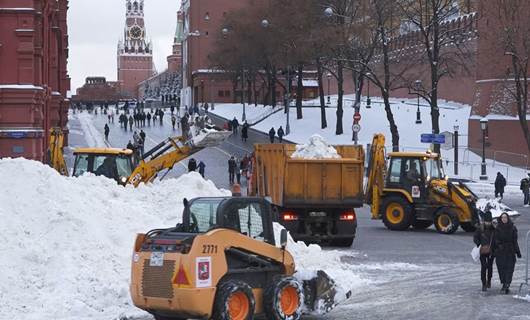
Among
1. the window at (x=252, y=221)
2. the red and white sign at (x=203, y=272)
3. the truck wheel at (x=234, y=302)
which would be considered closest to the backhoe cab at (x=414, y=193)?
the window at (x=252, y=221)

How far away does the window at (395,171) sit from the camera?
29.6 meters

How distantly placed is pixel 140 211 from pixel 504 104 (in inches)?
1589

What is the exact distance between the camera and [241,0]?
138 meters

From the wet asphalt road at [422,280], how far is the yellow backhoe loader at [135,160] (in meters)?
4.97

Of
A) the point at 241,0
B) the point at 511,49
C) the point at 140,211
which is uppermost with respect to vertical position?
the point at 241,0

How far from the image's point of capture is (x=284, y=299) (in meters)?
14.3

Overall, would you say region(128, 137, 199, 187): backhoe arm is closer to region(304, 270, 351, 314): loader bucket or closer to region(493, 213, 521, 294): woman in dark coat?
region(493, 213, 521, 294): woman in dark coat

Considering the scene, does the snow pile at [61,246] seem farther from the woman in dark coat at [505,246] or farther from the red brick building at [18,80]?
the red brick building at [18,80]

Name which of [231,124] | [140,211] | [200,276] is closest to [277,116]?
[231,124]

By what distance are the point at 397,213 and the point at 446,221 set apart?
171 cm

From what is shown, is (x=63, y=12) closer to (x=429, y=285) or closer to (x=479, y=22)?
(x=479, y=22)

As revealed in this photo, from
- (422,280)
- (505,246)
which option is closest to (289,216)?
(422,280)

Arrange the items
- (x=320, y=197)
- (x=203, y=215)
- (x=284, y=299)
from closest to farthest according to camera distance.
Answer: (x=203, y=215), (x=284, y=299), (x=320, y=197)

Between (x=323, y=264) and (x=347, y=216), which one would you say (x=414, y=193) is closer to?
(x=347, y=216)
